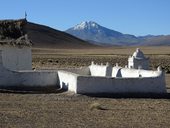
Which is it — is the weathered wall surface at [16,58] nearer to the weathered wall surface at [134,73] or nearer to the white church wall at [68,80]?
the white church wall at [68,80]

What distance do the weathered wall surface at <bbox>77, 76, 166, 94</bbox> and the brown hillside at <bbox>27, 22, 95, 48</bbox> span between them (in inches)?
4743

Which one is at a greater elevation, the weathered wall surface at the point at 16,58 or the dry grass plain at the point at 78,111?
the weathered wall surface at the point at 16,58

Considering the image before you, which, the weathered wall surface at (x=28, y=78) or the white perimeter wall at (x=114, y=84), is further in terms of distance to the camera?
the weathered wall surface at (x=28, y=78)

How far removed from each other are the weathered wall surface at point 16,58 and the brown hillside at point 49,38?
367ft

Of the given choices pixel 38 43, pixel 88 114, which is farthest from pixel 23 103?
pixel 38 43

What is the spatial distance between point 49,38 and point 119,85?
136692 millimetres

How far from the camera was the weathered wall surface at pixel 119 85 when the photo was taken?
21594 millimetres

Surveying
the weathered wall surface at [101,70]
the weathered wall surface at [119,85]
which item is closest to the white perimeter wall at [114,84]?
the weathered wall surface at [119,85]

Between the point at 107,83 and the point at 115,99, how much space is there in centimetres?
132

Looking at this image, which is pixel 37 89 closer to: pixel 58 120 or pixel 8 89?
pixel 8 89

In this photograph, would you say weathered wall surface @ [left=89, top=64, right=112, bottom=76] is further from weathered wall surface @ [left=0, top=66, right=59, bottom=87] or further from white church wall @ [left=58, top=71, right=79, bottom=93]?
white church wall @ [left=58, top=71, right=79, bottom=93]

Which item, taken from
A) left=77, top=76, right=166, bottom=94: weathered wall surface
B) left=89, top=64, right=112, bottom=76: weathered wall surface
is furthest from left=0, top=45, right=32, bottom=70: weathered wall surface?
left=77, top=76, right=166, bottom=94: weathered wall surface

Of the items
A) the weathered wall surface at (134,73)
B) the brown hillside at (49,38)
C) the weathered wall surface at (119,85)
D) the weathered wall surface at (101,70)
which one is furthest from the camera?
the brown hillside at (49,38)

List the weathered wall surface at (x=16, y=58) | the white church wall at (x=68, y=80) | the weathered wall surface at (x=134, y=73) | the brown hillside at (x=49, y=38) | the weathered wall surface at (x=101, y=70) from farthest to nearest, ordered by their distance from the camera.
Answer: the brown hillside at (x=49, y=38), the weathered wall surface at (x=16, y=58), the weathered wall surface at (x=101, y=70), the weathered wall surface at (x=134, y=73), the white church wall at (x=68, y=80)
